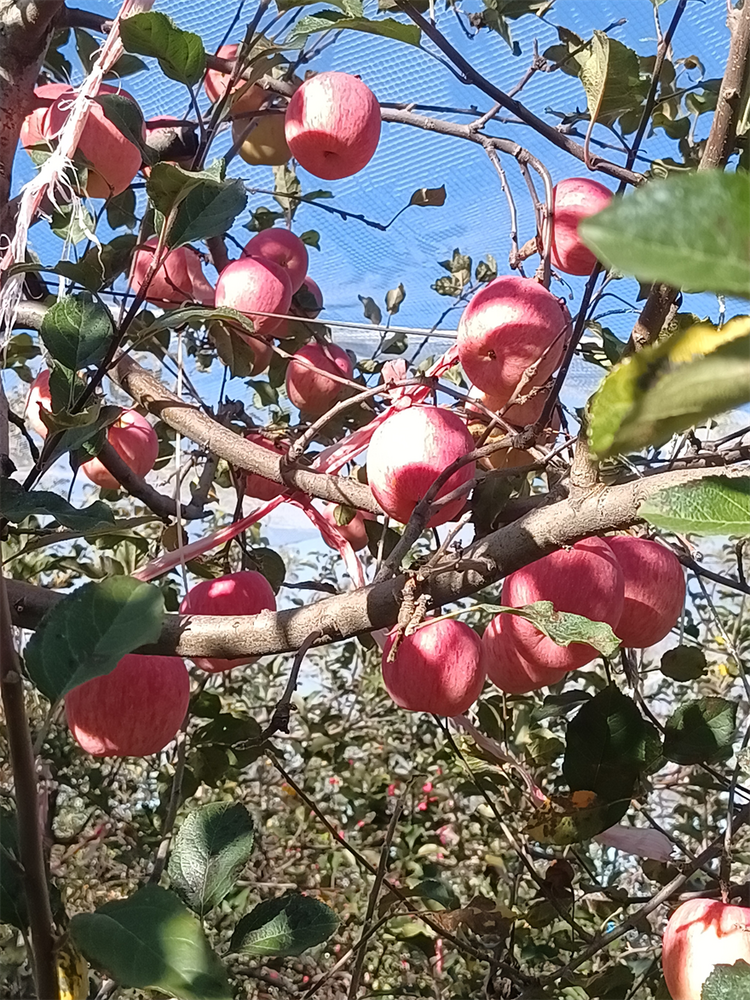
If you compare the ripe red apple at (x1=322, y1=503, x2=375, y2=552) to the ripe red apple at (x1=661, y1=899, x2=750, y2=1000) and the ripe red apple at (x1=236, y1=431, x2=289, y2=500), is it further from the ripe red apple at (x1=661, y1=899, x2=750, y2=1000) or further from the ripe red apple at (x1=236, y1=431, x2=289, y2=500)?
the ripe red apple at (x1=661, y1=899, x2=750, y2=1000)

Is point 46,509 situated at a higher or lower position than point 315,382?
lower

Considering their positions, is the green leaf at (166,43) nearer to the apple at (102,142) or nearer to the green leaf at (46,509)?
the apple at (102,142)

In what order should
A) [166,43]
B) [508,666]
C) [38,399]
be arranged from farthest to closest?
[38,399], [508,666], [166,43]

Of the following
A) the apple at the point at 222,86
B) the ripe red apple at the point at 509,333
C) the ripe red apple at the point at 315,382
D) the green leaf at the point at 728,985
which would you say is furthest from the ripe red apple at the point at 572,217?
the green leaf at the point at 728,985

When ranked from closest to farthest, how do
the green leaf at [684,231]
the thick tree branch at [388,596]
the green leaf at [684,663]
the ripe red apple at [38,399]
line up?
the green leaf at [684,231] → the thick tree branch at [388,596] → the green leaf at [684,663] → the ripe red apple at [38,399]

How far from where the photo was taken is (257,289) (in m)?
0.89

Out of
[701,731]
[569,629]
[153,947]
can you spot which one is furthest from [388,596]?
[701,731]

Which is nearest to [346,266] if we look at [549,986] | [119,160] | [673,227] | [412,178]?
[412,178]

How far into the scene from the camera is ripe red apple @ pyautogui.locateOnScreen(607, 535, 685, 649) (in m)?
0.69

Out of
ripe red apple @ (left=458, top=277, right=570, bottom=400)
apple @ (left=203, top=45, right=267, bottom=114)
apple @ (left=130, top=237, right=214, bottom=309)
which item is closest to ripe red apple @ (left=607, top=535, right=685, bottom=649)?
ripe red apple @ (left=458, top=277, right=570, bottom=400)

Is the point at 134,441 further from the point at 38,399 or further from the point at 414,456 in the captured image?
the point at 414,456

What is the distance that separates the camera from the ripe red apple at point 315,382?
98 cm

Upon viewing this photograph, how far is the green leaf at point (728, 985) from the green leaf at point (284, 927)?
0.76 ft

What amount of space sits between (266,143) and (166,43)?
1.84 ft
